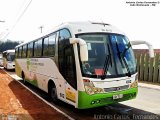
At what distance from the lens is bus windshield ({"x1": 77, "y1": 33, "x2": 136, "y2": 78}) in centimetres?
759

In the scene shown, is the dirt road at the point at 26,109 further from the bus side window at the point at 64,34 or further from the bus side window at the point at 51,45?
the bus side window at the point at 64,34

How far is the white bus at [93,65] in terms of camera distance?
24.5ft

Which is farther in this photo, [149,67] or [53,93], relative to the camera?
[149,67]

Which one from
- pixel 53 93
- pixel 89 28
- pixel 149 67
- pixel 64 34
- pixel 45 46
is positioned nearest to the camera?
pixel 89 28

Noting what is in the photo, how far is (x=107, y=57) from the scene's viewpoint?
25.7ft

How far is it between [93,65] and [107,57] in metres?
0.56

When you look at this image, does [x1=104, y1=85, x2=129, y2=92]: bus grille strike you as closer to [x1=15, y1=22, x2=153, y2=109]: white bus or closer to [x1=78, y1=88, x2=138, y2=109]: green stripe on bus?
[x1=15, y1=22, x2=153, y2=109]: white bus

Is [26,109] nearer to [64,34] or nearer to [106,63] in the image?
[64,34]

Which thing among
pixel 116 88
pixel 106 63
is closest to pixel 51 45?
pixel 106 63

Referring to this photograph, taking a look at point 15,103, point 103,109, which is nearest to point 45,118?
point 103,109

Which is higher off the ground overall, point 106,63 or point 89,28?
point 89,28

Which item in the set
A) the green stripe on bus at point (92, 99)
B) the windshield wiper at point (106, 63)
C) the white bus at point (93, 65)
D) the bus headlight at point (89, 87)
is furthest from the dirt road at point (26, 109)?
the windshield wiper at point (106, 63)

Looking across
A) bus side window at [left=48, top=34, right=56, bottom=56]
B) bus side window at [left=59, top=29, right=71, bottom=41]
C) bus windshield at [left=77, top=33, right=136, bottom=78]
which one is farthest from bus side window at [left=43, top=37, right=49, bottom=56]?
bus windshield at [left=77, top=33, right=136, bottom=78]

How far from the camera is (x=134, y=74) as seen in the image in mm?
8383
